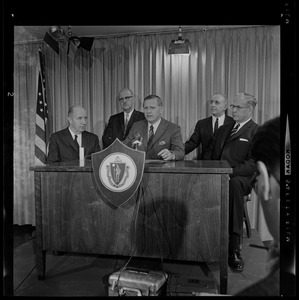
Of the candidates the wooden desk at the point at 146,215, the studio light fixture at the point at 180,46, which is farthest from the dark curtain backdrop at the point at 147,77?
the wooden desk at the point at 146,215

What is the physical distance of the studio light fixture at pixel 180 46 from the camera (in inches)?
60.5

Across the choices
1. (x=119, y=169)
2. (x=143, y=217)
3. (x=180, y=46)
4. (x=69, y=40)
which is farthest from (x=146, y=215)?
(x=69, y=40)

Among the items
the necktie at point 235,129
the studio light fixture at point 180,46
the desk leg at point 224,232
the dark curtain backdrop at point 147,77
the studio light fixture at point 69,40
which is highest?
the studio light fixture at point 69,40

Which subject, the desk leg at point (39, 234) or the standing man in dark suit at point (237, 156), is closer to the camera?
the standing man in dark suit at point (237, 156)

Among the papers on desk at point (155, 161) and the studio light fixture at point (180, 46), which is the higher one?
the studio light fixture at point (180, 46)

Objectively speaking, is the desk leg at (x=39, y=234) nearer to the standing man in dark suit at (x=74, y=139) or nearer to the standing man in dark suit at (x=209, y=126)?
the standing man in dark suit at (x=74, y=139)

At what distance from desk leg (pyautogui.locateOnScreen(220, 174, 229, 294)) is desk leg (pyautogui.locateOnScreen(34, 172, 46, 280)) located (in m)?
1.00

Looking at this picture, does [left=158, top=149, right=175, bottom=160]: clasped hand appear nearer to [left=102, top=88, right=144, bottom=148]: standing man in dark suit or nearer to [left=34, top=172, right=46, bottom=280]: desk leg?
[left=102, top=88, right=144, bottom=148]: standing man in dark suit

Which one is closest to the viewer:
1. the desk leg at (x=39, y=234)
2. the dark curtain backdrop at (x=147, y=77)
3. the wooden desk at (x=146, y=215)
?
the dark curtain backdrop at (x=147, y=77)

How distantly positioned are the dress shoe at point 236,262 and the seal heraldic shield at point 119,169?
2.09 feet

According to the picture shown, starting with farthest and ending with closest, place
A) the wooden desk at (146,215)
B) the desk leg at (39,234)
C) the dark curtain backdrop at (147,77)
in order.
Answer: the desk leg at (39,234), the wooden desk at (146,215), the dark curtain backdrop at (147,77)

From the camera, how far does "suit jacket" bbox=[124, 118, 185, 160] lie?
5.24 ft
